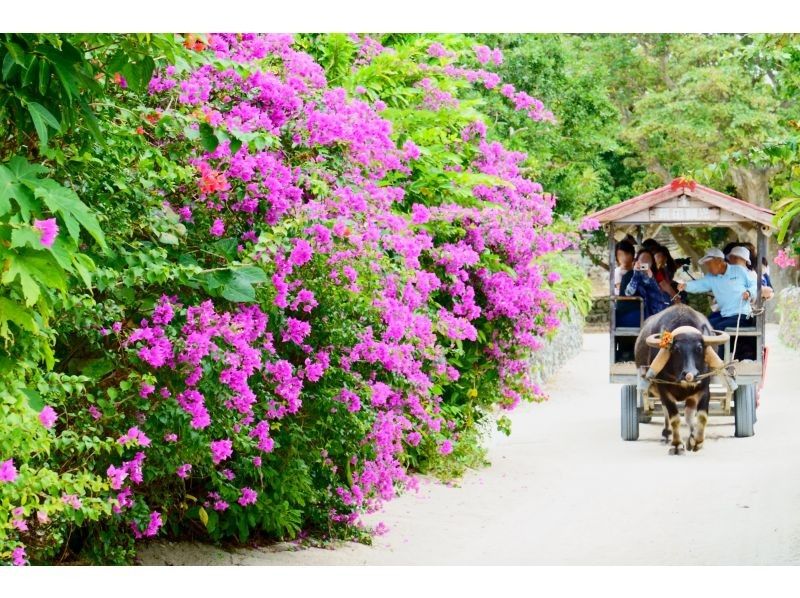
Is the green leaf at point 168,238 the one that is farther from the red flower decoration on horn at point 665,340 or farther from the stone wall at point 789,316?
the stone wall at point 789,316

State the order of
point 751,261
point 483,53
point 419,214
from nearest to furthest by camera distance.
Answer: point 419,214 < point 483,53 < point 751,261

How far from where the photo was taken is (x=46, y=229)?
286 cm

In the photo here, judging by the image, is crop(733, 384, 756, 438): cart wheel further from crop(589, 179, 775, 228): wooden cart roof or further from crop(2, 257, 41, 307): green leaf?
crop(2, 257, 41, 307): green leaf

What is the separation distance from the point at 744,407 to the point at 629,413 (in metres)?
0.83

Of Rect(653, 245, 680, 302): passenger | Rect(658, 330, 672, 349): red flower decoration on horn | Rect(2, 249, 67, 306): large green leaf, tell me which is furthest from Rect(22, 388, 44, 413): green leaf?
Rect(653, 245, 680, 302): passenger

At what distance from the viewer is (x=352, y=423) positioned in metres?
4.92

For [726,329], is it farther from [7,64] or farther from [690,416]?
[7,64]

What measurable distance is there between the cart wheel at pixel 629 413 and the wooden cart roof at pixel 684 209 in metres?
1.24

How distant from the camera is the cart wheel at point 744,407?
8477 millimetres

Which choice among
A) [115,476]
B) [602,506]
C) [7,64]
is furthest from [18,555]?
[602,506]

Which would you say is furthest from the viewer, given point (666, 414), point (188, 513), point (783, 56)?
point (666, 414)
